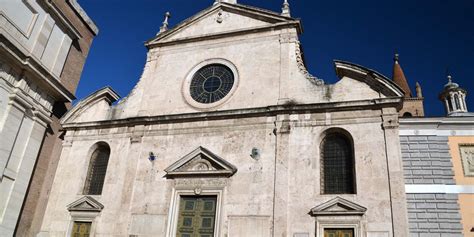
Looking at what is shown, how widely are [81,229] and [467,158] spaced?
43.3ft

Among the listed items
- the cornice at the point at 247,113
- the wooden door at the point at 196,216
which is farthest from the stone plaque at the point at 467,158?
the wooden door at the point at 196,216

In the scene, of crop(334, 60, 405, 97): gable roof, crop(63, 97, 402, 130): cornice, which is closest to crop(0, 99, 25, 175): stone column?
crop(63, 97, 402, 130): cornice

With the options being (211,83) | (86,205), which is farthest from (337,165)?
(86,205)

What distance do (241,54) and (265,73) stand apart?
154 centimetres

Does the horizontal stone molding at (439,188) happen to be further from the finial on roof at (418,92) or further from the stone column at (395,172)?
the finial on roof at (418,92)

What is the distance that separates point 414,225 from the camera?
444 inches

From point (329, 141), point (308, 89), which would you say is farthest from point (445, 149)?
point (308, 89)

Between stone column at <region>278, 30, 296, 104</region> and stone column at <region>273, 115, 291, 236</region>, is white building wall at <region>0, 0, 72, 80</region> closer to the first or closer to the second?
stone column at <region>278, 30, 296, 104</region>

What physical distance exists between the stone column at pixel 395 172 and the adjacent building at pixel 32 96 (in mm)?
12174

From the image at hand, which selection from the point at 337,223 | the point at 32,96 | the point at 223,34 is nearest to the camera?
the point at 337,223

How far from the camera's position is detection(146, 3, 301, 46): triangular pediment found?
16.0 m

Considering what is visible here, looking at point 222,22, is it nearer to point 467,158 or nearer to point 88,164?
point 88,164

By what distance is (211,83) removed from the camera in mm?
16000

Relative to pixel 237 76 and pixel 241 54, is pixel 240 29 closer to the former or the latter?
pixel 241 54
